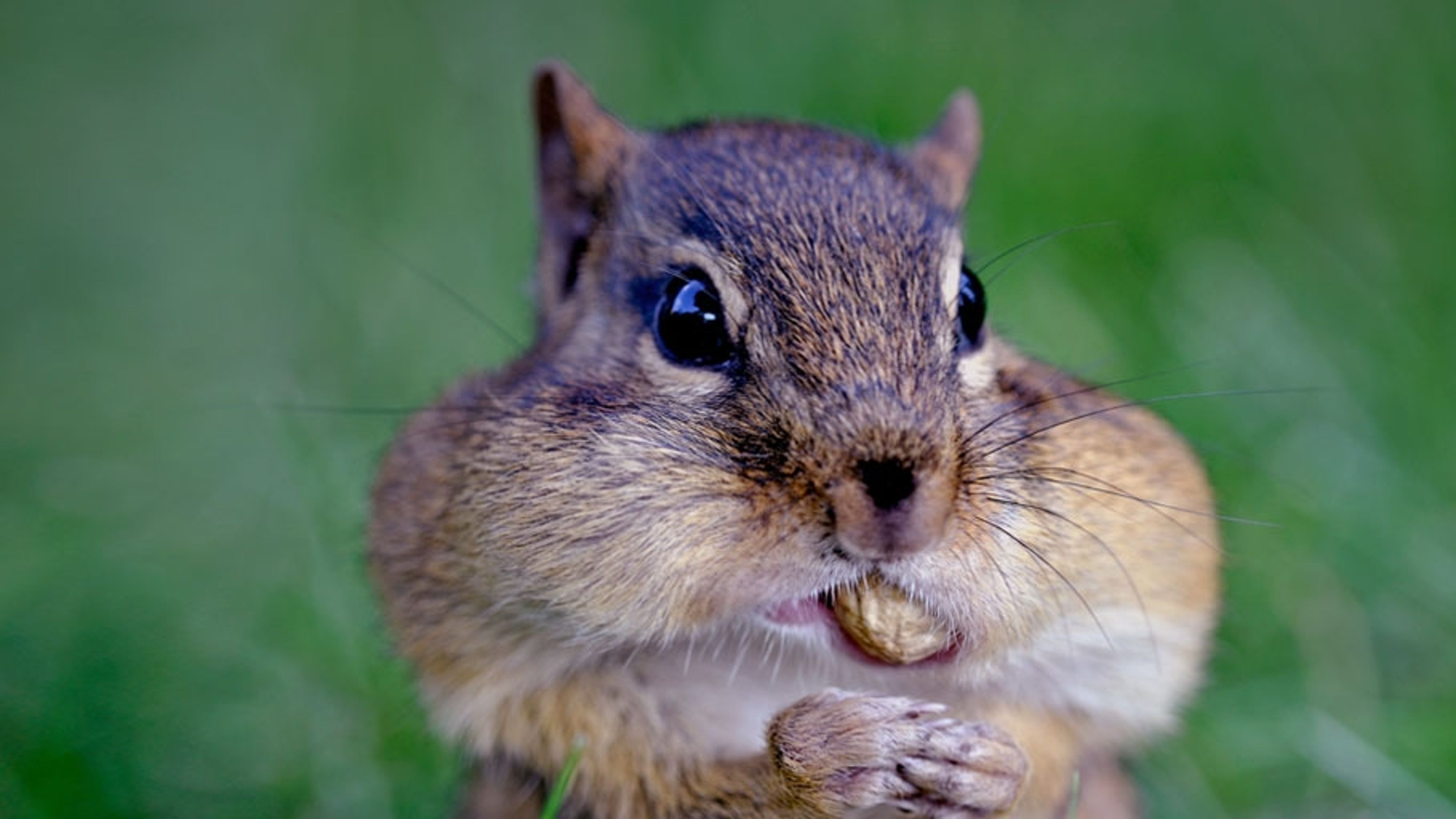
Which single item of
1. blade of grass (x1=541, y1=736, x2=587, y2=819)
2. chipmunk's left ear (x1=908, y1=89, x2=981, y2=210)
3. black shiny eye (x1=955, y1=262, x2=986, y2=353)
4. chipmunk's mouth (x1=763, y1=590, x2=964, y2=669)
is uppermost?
chipmunk's left ear (x1=908, y1=89, x2=981, y2=210)

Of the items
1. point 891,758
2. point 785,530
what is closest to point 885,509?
point 785,530

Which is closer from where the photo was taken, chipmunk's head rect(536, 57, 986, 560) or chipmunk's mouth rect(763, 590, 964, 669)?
chipmunk's head rect(536, 57, 986, 560)

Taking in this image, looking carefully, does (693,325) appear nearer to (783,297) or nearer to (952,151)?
(783,297)

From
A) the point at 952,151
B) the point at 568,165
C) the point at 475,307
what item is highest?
the point at 475,307

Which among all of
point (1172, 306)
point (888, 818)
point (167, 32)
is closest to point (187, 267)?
point (167, 32)

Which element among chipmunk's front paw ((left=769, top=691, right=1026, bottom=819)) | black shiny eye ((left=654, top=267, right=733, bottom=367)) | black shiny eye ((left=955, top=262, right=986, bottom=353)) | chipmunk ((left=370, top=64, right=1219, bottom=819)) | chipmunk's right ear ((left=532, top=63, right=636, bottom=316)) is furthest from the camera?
chipmunk's right ear ((left=532, top=63, right=636, bottom=316))

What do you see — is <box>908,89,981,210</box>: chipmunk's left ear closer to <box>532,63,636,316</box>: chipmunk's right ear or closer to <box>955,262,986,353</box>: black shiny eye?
<box>955,262,986,353</box>: black shiny eye

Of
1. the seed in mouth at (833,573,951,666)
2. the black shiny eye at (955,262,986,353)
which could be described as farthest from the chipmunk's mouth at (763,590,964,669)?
the black shiny eye at (955,262,986,353)
